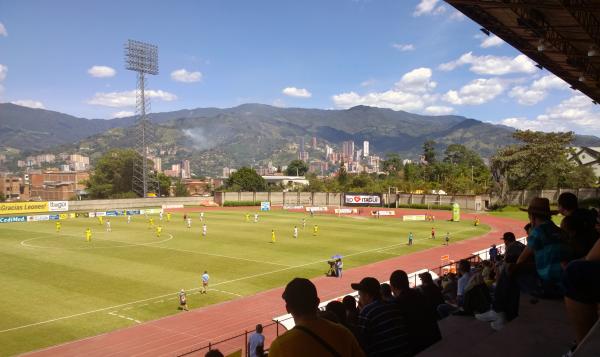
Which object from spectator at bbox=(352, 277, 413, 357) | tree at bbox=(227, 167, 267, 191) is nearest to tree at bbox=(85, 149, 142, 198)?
tree at bbox=(227, 167, 267, 191)

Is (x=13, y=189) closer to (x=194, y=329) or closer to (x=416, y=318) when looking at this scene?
(x=194, y=329)

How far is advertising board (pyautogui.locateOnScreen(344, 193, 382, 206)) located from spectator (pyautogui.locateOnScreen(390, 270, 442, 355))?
8320 cm

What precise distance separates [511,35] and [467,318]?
1603cm

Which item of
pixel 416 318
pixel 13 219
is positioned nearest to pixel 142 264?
pixel 416 318

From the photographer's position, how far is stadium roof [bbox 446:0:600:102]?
15516 mm

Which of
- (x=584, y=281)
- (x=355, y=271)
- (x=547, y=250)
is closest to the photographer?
(x=584, y=281)

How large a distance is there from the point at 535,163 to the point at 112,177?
9901 cm

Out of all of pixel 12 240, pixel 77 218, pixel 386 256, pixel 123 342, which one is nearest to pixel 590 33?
pixel 123 342

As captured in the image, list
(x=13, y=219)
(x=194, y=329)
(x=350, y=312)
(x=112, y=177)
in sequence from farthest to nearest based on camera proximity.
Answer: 1. (x=112, y=177)
2. (x=13, y=219)
3. (x=194, y=329)
4. (x=350, y=312)

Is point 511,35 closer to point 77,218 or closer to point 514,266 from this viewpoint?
point 514,266

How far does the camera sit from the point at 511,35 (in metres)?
20.1

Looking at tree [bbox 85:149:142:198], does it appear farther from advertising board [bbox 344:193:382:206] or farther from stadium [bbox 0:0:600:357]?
advertising board [bbox 344:193:382:206]

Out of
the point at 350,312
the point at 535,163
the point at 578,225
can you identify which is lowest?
the point at 350,312

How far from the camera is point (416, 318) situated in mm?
6414
